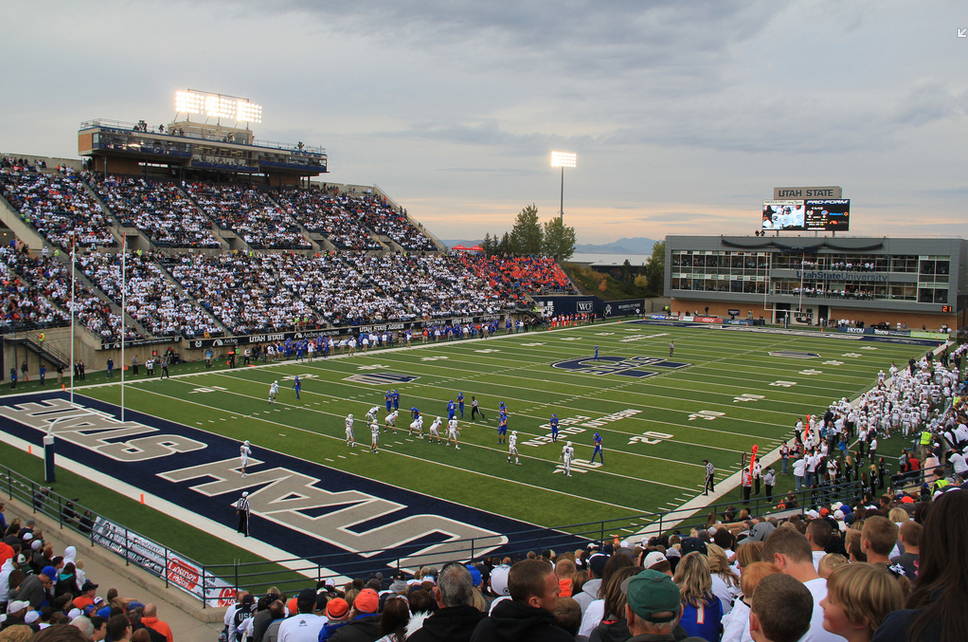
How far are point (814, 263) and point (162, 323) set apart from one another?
52.9 meters

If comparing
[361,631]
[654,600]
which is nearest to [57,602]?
[361,631]

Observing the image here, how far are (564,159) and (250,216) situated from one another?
38284mm

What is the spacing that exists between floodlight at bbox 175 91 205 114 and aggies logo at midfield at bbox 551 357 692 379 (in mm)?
40843

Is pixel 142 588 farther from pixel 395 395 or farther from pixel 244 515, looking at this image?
pixel 395 395

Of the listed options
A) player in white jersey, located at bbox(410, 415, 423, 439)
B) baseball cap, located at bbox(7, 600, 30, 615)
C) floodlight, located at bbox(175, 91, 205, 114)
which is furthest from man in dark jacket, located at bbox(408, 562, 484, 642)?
floodlight, located at bbox(175, 91, 205, 114)

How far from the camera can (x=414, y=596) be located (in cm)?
528

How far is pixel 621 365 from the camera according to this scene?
36406 millimetres

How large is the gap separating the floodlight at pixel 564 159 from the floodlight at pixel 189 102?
121 feet

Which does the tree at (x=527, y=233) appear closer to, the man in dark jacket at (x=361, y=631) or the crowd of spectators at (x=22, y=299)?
the crowd of spectators at (x=22, y=299)

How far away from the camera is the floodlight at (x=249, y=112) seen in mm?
61031

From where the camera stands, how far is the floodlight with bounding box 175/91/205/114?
189 feet

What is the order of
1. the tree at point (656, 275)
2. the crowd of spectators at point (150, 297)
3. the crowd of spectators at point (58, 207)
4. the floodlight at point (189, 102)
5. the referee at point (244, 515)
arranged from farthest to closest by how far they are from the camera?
the tree at point (656, 275) < the floodlight at point (189, 102) < the crowd of spectators at point (58, 207) < the crowd of spectators at point (150, 297) < the referee at point (244, 515)

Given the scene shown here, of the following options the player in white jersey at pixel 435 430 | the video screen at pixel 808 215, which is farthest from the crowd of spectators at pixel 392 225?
the player in white jersey at pixel 435 430

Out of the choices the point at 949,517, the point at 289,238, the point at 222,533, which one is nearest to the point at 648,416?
the point at 222,533
